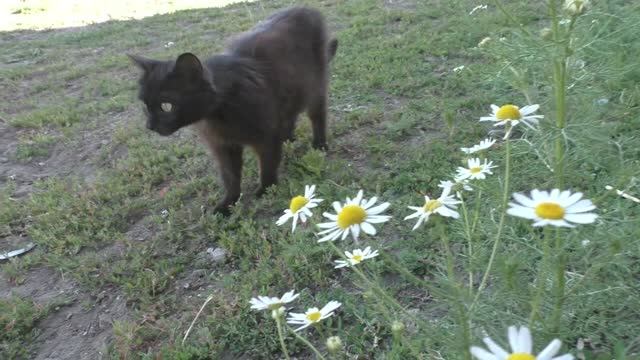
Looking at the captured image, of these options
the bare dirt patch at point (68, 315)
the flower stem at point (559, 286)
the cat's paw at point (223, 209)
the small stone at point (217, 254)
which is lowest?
the bare dirt patch at point (68, 315)

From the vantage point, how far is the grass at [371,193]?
1515mm

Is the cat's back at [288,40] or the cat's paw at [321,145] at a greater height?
the cat's back at [288,40]

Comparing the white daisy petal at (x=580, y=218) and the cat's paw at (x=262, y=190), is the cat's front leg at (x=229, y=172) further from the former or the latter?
Answer: the white daisy petal at (x=580, y=218)

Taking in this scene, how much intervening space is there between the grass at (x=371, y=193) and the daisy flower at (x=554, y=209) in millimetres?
155

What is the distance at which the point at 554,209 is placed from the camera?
1.02 m

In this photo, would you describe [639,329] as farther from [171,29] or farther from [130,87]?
[171,29]

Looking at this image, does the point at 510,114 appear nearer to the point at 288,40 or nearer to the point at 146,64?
the point at 146,64

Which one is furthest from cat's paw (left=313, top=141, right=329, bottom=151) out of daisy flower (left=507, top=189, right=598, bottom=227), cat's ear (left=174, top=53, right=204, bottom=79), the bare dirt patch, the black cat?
daisy flower (left=507, top=189, right=598, bottom=227)

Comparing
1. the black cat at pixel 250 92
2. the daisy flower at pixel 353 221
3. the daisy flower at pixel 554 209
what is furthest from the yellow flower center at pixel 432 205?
the black cat at pixel 250 92

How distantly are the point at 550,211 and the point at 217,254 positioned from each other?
228 centimetres

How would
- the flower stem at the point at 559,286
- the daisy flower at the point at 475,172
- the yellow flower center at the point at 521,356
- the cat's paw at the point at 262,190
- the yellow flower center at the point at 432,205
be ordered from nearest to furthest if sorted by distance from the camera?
the yellow flower center at the point at 521,356
the flower stem at the point at 559,286
the yellow flower center at the point at 432,205
the daisy flower at the point at 475,172
the cat's paw at the point at 262,190

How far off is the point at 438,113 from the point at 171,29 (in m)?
5.14

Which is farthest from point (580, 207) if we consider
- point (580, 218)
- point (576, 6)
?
point (576, 6)

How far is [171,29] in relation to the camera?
314 inches
